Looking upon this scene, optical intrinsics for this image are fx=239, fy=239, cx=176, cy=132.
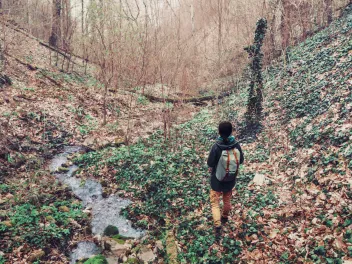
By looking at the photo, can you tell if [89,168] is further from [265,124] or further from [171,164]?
[265,124]

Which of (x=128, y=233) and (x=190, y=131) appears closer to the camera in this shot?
(x=128, y=233)

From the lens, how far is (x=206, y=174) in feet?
21.1

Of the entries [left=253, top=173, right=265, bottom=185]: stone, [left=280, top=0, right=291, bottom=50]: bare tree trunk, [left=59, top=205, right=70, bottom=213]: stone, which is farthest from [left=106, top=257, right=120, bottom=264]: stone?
[left=280, top=0, right=291, bottom=50]: bare tree trunk

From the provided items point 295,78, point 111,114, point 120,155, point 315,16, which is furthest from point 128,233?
point 315,16

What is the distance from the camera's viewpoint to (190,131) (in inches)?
378

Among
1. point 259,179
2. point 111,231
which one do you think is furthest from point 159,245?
point 259,179

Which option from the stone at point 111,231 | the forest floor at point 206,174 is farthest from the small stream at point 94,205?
the forest floor at point 206,174

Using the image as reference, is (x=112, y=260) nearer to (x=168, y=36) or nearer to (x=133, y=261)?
(x=133, y=261)

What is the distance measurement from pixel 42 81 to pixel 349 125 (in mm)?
12116

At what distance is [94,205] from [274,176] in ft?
15.2

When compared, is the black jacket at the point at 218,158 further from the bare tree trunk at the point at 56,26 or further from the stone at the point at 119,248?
the bare tree trunk at the point at 56,26

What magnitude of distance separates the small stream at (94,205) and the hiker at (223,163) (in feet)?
6.69

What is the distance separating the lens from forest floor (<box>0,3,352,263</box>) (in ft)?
13.5

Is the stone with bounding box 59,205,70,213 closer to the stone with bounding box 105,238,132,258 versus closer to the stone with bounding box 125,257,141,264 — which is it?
the stone with bounding box 105,238,132,258
